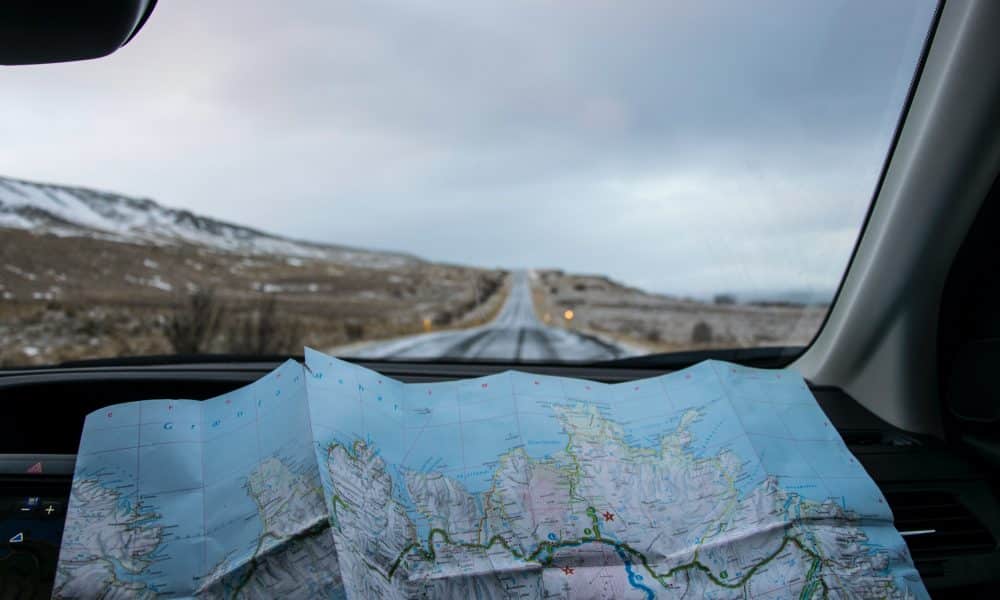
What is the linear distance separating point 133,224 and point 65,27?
3484 millimetres

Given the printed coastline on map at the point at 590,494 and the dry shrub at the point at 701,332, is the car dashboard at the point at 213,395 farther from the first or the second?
the dry shrub at the point at 701,332

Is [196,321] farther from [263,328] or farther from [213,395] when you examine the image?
[213,395]

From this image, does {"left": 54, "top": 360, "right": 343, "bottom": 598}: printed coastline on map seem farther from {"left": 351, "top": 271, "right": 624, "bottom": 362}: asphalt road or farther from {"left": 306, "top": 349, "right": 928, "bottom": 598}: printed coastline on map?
{"left": 351, "top": 271, "right": 624, "bottom": 362}: asphalt road

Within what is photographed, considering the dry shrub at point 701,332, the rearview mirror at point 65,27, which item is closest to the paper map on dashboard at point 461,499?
the rearview mirror at point 65,27

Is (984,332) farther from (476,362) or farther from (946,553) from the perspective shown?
(476,362)

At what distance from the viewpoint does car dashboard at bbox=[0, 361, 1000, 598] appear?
5.45ft

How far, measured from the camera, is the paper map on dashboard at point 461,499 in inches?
54.2

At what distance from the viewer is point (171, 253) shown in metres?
5.19

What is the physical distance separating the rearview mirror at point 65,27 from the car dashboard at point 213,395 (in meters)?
1.11

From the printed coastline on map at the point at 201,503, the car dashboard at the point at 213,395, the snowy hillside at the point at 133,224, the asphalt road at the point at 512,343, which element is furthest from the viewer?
the snowy hillside at the point at 133,224

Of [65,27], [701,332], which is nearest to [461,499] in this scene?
[65,27]

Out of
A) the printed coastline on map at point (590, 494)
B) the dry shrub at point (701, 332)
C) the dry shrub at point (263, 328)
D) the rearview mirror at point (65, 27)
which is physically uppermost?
the dry shrub at point (263, 328)

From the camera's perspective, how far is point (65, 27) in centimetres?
118

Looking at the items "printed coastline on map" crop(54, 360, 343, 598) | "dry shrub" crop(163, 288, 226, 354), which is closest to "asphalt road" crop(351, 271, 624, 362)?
"printed coastline on map" crop(54, 360, 343, 598)
